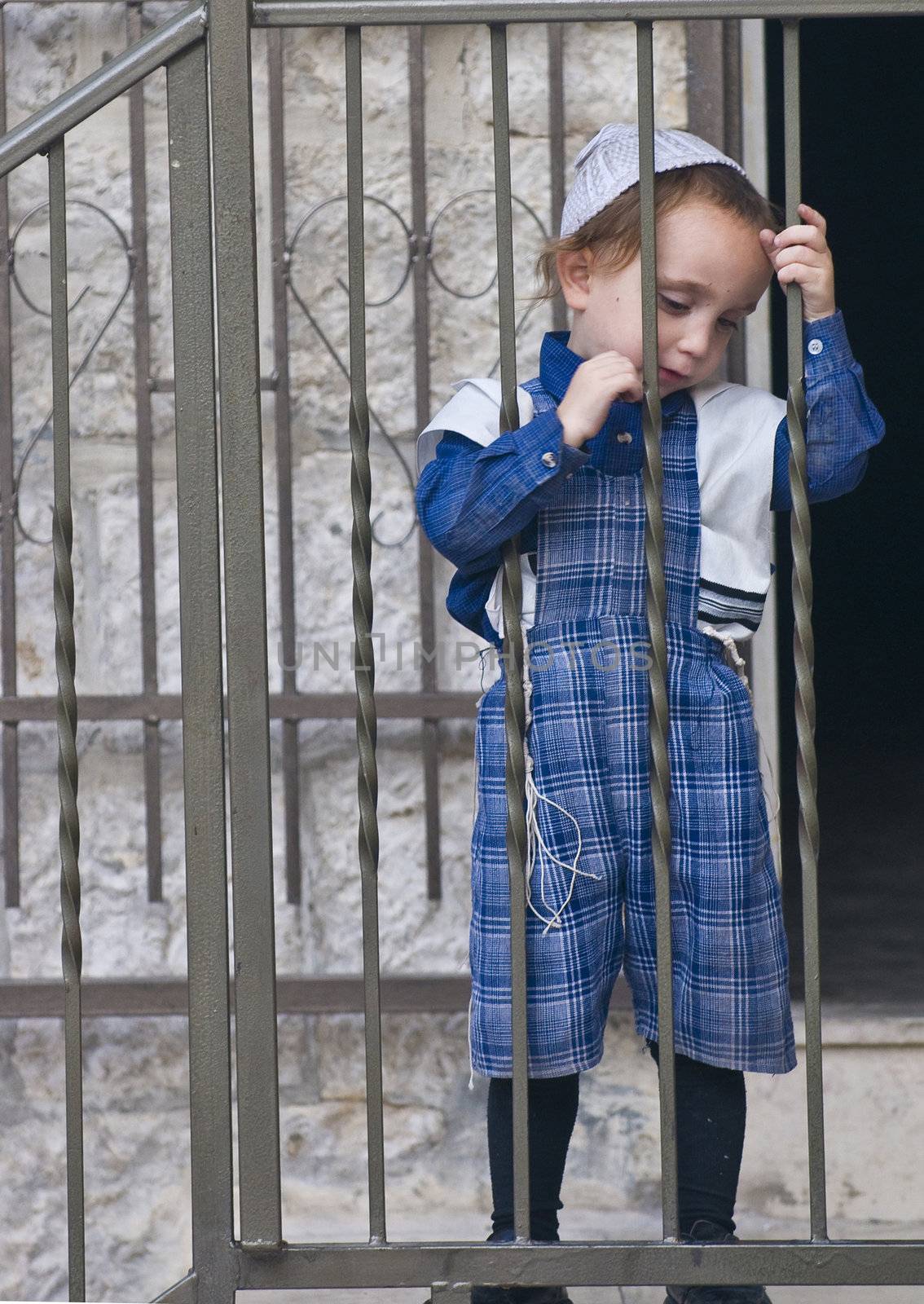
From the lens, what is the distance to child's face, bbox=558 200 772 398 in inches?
70.4

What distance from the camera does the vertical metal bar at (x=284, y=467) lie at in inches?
113

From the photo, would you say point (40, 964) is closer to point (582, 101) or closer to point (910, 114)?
point (582, 101)

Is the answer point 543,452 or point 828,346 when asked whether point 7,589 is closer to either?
point 543,452

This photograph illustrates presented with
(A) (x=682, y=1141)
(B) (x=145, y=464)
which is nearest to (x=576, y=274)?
(A) (x=682, y=1141)

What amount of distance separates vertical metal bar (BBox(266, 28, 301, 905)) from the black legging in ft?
3.57

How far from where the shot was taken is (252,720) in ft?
5.56

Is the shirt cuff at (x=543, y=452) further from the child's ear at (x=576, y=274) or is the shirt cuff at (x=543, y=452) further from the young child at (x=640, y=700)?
the child's ear at (x=576, y=274)

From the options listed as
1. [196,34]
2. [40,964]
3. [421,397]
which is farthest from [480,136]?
[40,964]

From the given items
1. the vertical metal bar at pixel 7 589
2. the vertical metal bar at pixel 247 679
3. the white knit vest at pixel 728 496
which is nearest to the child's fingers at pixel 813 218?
the white knit vest at pixel 728 496

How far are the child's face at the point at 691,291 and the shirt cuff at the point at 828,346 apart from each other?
0.36 feet

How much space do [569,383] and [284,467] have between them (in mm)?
1101

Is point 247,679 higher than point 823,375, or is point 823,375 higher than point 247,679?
point 823,375

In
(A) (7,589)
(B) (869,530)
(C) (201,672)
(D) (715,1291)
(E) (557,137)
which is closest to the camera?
(C) (201,672)

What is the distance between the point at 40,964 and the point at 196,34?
6.27 feet
